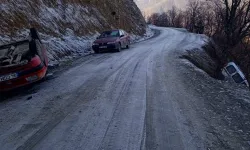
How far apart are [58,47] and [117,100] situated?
416 inches

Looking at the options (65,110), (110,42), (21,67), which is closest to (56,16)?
(110,42)

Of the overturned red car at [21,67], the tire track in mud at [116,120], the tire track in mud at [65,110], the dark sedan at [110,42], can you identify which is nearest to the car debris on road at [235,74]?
the dark sedan at [110,42]

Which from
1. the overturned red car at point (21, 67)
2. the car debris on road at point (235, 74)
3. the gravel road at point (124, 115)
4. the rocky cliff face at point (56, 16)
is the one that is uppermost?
the rocky cliff face at point (56, 16)

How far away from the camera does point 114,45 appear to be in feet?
65.7

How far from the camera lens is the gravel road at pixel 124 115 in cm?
537

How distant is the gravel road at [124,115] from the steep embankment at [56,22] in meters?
6.82

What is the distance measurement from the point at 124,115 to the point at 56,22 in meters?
15.5

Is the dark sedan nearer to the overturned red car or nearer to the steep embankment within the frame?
the steep embankment

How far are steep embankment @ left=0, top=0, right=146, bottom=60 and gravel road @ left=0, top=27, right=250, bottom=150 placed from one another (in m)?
6.82

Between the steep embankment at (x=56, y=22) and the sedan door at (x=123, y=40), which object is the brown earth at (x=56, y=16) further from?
the sedan door at (x=123, y=40)

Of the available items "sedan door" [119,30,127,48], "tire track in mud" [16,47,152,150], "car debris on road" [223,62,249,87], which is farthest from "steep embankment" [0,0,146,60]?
"car debris on road" [223,62,249,87]

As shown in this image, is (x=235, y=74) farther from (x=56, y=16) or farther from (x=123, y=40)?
(x=56, y=16)

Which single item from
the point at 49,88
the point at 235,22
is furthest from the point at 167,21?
the point at 49,88

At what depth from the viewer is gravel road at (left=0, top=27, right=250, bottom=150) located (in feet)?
17.6
